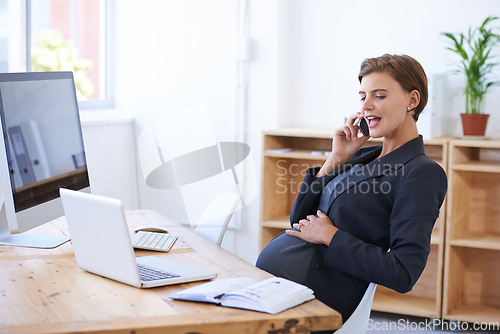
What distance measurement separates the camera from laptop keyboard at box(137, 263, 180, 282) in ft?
5.27

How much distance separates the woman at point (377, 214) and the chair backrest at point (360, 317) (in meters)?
0.05

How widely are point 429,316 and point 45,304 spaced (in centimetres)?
240

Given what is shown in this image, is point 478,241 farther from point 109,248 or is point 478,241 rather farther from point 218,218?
point 109,248

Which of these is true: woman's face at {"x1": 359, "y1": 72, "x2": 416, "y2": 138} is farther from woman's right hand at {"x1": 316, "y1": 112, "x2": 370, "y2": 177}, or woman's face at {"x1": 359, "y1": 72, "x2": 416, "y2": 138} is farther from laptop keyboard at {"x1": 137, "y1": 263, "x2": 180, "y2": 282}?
laptop keyboard at {"x1": 137, "y1": 263, "x2": 180, "y2": 282}

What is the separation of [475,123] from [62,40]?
2.58 meters

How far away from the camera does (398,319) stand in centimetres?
342

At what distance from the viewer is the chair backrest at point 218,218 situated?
224cm

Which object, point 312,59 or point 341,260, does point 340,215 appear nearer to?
point 341,260

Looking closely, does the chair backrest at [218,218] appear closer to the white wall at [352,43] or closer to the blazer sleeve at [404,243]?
the blazer sleeve at [404,243]

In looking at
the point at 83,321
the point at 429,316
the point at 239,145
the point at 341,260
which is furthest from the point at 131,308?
the point at 239,145

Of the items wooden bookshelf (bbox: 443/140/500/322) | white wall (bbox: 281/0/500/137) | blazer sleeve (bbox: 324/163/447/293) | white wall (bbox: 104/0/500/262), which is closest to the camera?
blazer sleeve (bbox: 324/163/447/293)

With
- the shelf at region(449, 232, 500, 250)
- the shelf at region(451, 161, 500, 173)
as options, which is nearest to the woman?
the shelf at region(451, 161, 500, 173)

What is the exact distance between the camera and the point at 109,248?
1592 mm

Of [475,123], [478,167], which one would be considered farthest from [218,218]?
[475,123]
